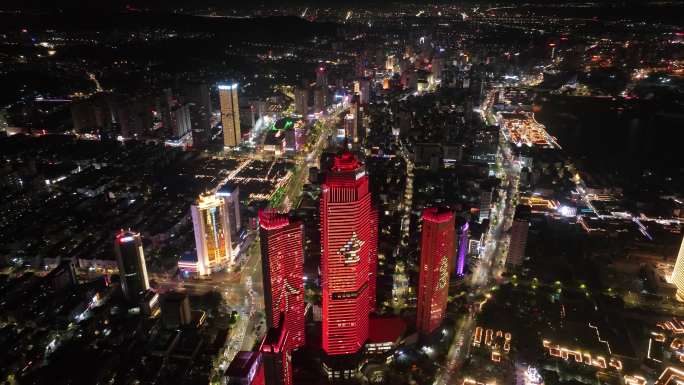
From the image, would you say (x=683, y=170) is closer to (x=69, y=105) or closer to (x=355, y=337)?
(x=355, y=337)

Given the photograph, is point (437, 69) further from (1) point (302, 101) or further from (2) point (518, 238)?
(2) point (518, 238)

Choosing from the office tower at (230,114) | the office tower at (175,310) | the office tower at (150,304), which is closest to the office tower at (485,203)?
the office tower at (175,310)

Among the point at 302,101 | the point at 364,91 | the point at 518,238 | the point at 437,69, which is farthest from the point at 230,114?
the point at 437,69

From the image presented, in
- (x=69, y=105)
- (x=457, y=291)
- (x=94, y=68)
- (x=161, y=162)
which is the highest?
(x=94, y=68)

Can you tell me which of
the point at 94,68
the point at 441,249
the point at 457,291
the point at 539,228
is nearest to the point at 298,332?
the point at 441,249

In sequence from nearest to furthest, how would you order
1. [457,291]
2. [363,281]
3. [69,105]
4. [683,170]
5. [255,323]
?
[363,281]
[255,323]
[457,291]
[683,170]
[69,105]

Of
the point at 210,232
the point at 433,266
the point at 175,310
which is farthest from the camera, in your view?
the point at 210,232

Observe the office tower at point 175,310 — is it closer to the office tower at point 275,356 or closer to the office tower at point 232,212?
the office tower at point 232,212
